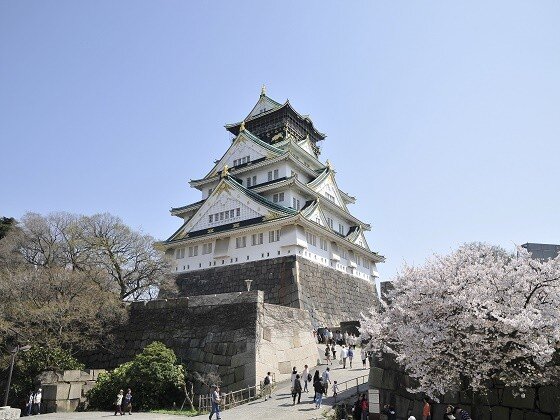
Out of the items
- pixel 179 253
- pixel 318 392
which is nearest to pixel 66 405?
pixel 318 392

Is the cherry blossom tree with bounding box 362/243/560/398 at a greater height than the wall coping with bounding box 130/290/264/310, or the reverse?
the wall coping with bounding box 130/290/264/310

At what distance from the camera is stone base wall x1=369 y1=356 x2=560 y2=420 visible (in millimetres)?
9633

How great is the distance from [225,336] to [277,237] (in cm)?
1160

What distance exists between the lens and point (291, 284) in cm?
2834

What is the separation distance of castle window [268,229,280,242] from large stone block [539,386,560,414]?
21.3 m

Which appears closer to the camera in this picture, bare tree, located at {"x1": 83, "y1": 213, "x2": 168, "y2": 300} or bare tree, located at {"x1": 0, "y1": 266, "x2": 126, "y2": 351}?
bare tree, located at {"x1": 0, "y1": 266, "x2": 126, "y2": 351}

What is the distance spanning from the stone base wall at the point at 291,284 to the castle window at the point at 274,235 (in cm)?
143

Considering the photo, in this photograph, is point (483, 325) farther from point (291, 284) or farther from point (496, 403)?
point (291, 284)

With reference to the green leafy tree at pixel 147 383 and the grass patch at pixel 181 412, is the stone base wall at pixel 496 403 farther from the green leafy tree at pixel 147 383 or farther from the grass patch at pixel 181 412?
the green leafy tree at pixel 147 383

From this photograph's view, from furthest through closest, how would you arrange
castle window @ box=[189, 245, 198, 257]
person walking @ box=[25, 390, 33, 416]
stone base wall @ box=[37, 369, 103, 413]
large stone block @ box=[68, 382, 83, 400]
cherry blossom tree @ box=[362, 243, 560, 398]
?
castle window @ box=[189, 245, 198, 257], large stone block @ box=[68, 382, 83, 400], stone base wall @ box=[37, 369, 103, 413], person walking @ box=[25, 390, 33, 416], cherry blossom tree @ box=[362, 243, 560, 398]

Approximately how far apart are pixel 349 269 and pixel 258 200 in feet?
33.1

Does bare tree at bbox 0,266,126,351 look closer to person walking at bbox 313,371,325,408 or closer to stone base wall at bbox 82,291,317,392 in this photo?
stone base wall at bbox 82,291,317,392

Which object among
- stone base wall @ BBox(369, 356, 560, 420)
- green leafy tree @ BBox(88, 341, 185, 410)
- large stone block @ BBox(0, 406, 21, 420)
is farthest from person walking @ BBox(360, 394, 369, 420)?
large stone block @ BBox(0, 406, 21, 420)

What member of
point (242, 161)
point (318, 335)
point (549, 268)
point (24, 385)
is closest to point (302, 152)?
point (242, 161)
